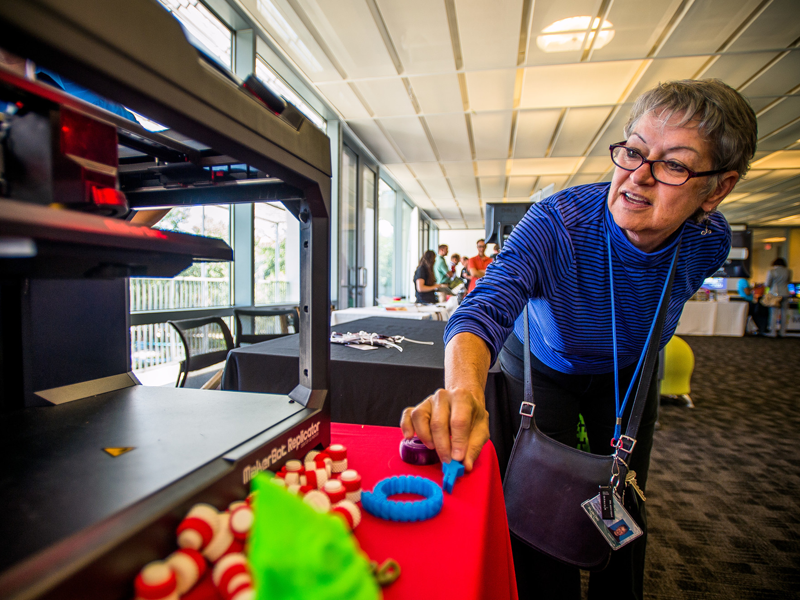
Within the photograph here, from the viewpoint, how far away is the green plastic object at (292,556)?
0.18 meters

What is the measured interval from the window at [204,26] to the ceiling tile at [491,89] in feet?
7.15

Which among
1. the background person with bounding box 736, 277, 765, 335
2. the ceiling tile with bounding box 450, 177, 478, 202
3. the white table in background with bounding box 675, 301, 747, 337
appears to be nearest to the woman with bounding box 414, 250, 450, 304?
the ceiling tile with bounding box 450, 177, 478, 202

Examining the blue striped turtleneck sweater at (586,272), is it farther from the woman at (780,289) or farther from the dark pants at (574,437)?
the woman at (780,289)

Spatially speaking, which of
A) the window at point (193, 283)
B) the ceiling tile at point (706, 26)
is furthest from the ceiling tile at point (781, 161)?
the window at point (193, 283)

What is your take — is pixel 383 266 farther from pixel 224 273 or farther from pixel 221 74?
pixel 221 74

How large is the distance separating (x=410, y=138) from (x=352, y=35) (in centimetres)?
243

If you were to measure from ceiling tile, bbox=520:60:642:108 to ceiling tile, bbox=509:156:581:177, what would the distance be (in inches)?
81.2

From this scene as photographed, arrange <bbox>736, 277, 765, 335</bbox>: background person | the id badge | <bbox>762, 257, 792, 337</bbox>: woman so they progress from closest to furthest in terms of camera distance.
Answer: the id badge
<bbox>762, 257, 792, 337</bbox>: woman
<bbox>736, 277, 765, 335</bbox>: background person

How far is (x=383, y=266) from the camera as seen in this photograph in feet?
27.0

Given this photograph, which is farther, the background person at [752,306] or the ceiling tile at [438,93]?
the background person at [752,306]

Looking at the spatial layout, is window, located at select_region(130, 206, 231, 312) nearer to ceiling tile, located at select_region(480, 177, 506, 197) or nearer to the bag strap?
the bag strap

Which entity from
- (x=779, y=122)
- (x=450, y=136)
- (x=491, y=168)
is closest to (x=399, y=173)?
(x=491, y=168)

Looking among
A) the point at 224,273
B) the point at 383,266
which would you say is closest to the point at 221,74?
the point at 224,273

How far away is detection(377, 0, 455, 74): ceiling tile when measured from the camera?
9.55 feet
